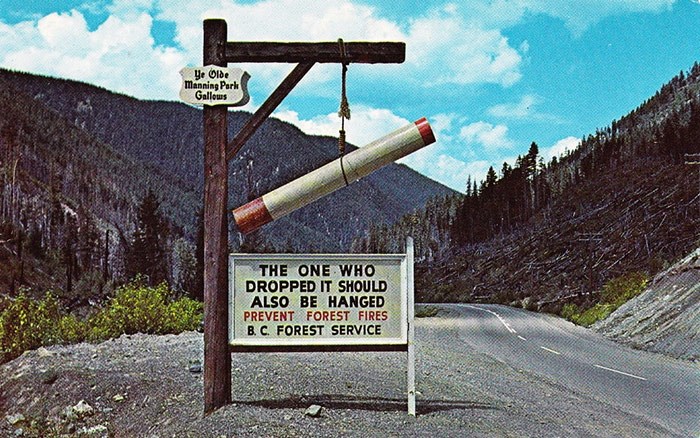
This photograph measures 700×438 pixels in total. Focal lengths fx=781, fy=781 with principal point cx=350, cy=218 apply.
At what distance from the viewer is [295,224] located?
146 metres

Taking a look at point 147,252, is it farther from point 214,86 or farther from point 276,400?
point 214,86

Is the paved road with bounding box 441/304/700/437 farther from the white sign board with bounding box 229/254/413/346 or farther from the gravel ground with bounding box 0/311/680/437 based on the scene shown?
the white sign board with bounding box 229/254/413/346

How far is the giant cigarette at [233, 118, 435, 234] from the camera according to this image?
8.73m

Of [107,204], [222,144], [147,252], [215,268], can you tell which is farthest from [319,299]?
[107,204]

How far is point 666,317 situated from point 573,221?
179 feet

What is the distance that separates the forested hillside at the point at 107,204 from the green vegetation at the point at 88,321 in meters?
13.7

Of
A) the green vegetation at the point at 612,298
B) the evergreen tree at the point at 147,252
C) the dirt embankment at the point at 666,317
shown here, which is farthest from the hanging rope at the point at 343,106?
the evergreen tree at the point at 147,252

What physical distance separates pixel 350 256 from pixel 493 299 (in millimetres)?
56199

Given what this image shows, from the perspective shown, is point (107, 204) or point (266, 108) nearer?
point (266, 108)

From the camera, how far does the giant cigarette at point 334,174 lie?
28.7ft

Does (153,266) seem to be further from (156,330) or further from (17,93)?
(17,93)

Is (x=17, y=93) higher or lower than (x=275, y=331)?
higher

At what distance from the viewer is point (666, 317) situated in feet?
85.9

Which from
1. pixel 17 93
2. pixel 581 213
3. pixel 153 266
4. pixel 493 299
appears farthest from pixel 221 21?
pixel 17 93
